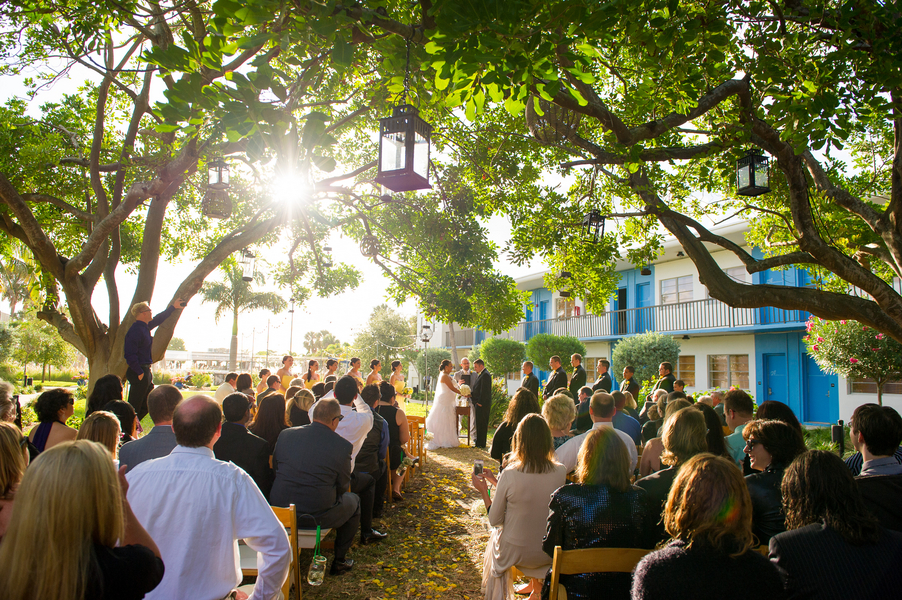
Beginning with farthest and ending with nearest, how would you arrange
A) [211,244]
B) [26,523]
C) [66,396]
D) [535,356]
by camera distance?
[535,356]
[211,244]
[66,396]
[26,523]

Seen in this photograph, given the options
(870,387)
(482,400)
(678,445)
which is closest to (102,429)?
(678,445)

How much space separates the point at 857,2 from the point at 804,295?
2983mm

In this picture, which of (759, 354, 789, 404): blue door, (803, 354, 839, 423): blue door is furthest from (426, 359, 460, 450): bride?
(759, 354, 789, 404): blue door

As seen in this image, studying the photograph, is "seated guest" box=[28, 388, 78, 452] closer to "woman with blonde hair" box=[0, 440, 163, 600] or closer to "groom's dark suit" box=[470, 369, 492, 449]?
"woman with blonde hair" box=[0, 440, 163, 600]

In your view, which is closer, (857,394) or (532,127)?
(532,127)

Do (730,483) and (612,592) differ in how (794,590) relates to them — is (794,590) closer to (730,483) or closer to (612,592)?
(730,483)

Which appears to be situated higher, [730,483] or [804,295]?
[804,295]

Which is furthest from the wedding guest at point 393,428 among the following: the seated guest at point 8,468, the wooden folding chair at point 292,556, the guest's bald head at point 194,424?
the seated guest at point 8,468

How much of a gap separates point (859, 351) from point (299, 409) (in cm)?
1222

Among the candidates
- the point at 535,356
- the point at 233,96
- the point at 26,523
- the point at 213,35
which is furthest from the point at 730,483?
the point at 535,356

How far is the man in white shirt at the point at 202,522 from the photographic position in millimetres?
2420

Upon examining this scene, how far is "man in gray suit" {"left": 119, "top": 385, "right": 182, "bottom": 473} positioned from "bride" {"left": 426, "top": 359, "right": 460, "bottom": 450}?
315 inches

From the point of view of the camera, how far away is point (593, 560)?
2.60 meters

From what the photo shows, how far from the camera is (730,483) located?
2.12 meters
